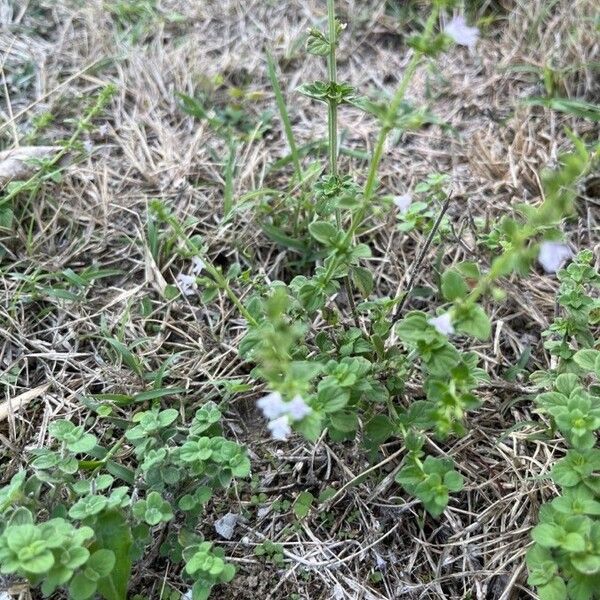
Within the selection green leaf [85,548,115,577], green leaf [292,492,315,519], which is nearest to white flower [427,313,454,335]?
green leaf [292,492,315,519]

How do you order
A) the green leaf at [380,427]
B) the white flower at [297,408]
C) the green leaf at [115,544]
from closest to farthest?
the white flower at [297,408] < the green leaf at [115,544] < the green leaf at [380,427]

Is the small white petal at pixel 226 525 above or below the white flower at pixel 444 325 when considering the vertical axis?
below

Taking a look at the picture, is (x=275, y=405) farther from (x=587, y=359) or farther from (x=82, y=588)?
(x=587, y=359)

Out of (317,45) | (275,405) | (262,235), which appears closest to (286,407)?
(275,405)

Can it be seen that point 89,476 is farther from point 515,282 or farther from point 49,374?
point 515,282

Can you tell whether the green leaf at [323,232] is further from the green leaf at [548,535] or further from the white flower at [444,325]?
the green leaf at [548,535]

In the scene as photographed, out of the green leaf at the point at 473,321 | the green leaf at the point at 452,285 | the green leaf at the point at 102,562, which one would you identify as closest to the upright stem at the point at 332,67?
the green leaf at the point at 452,285
